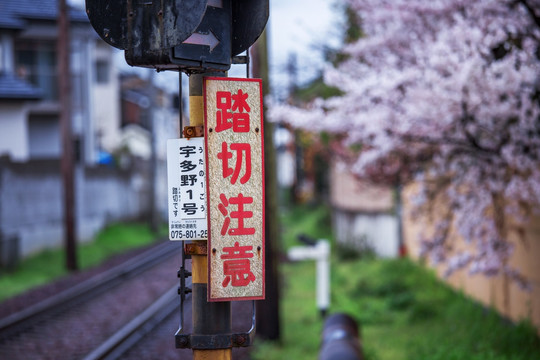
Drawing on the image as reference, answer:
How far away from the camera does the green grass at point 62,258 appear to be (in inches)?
669

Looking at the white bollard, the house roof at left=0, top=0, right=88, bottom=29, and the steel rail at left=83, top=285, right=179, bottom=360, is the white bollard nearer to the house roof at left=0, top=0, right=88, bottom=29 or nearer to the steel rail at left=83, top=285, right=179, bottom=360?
the steel rail at left=83, top=285, right=179, bottom=360

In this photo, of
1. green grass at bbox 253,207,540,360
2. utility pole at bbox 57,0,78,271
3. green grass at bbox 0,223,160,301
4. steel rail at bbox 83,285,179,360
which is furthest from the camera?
utility pole at bbox 57,0,78,271

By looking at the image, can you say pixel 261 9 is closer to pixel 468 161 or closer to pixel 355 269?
pixel 468 161

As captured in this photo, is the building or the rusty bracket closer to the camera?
the rusty bracket

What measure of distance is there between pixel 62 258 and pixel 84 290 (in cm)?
686

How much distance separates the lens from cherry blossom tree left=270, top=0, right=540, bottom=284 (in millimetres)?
7398

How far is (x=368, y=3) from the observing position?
10.5 m

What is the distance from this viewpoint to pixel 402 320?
11.9 meters

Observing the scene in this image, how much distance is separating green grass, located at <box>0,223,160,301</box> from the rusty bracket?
491 inches

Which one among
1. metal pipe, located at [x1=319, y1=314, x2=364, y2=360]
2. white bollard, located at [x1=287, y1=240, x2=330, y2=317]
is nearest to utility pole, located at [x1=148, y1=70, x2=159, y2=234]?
white bollard, located at [x1=287, y1=240, x2=330, y2=317]

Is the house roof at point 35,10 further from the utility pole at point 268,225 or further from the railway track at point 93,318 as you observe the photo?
the utility pole at point 268,225

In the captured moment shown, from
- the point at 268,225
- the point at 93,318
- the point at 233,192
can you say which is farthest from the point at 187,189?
the point at 93,318

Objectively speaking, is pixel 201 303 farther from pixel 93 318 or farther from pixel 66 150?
pixel 66 150

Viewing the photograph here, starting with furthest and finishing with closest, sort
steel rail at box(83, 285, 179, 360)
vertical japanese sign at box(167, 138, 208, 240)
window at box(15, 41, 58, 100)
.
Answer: window at box(15, 41, 58, 100), steel rail at box(83, 285, 179, 360), vertical japanese sign at box(167, 138, 208, 240)
